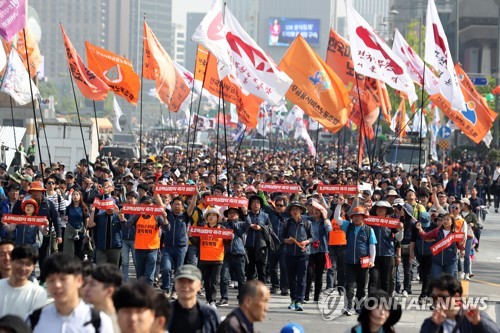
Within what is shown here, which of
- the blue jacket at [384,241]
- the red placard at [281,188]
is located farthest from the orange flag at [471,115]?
the blue jacket at [384,241]

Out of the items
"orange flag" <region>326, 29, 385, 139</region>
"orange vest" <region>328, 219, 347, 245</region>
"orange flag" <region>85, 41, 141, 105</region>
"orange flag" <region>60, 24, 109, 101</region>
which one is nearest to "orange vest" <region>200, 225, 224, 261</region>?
"orange vest" <region>328, 219, 347, 245</region>

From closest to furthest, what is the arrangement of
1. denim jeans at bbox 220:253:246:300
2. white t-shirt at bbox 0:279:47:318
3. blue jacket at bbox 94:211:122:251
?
1. white t-shirt at bbox 0:279:47:318
2. denim jeans at bbox 220:253:246:300
3. blue jacket at bbox 94:211:122:251

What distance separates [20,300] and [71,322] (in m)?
0.99

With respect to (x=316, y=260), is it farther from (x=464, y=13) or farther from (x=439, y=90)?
(x=464, y=13)

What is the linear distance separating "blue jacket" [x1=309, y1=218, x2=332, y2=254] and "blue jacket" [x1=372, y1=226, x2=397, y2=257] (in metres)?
0.86

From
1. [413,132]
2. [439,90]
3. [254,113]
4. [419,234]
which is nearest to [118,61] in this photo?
[254,113]

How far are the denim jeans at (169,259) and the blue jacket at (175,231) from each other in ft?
0.22

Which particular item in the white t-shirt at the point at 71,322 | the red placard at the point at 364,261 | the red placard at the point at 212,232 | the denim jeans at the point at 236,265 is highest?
the red placard at the point at 212,232

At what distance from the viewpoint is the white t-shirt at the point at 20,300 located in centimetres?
801

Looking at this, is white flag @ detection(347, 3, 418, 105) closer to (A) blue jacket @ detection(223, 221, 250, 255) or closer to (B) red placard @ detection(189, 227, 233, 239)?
(A) blue jacket @ detection(223, 221, 250, 255)

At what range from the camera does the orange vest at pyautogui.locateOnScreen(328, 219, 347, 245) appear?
17.1 metres

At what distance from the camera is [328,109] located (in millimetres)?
22469

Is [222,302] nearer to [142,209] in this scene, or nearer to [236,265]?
→ [236,265]

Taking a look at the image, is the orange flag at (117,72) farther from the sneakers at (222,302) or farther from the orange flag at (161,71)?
the sneakers at (222,302)
